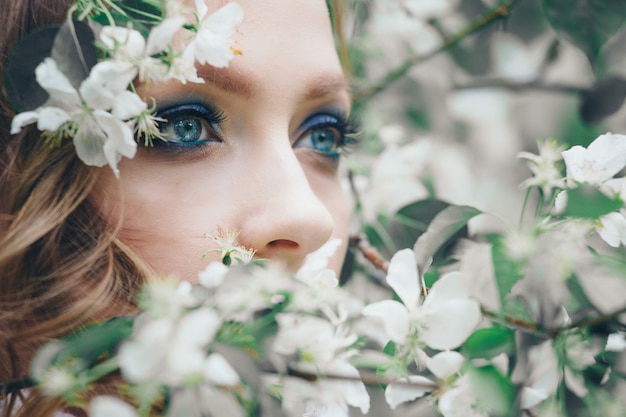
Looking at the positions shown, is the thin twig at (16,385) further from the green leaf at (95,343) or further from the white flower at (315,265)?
the white flower at (315,265)

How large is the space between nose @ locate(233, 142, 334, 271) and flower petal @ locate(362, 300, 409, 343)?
0.53ft

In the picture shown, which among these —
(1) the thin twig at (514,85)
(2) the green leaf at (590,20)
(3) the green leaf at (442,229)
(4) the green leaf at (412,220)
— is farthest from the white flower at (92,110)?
(1) the thin twig at (514,85)

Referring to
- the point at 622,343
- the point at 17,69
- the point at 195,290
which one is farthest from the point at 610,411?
the point at 17,69

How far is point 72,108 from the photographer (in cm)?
73

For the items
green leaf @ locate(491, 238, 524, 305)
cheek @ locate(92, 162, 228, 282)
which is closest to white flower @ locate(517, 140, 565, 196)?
green leaf @ locate(491, 238, 524, 305)

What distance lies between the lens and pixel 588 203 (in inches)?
27.1

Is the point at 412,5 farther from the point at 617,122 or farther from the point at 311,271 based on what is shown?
the point at 311,271

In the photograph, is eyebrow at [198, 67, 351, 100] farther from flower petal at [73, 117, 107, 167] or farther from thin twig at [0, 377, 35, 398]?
thin twig at [0, 377, 35, 398]

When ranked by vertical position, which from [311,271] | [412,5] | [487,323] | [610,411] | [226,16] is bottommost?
[610,411]

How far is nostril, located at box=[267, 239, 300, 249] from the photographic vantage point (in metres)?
0.83

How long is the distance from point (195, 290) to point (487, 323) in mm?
342

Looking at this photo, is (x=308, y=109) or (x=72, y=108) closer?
(x=72, y=108)

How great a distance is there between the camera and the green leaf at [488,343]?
0.67m

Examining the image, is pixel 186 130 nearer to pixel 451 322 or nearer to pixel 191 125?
pixel 191 125
